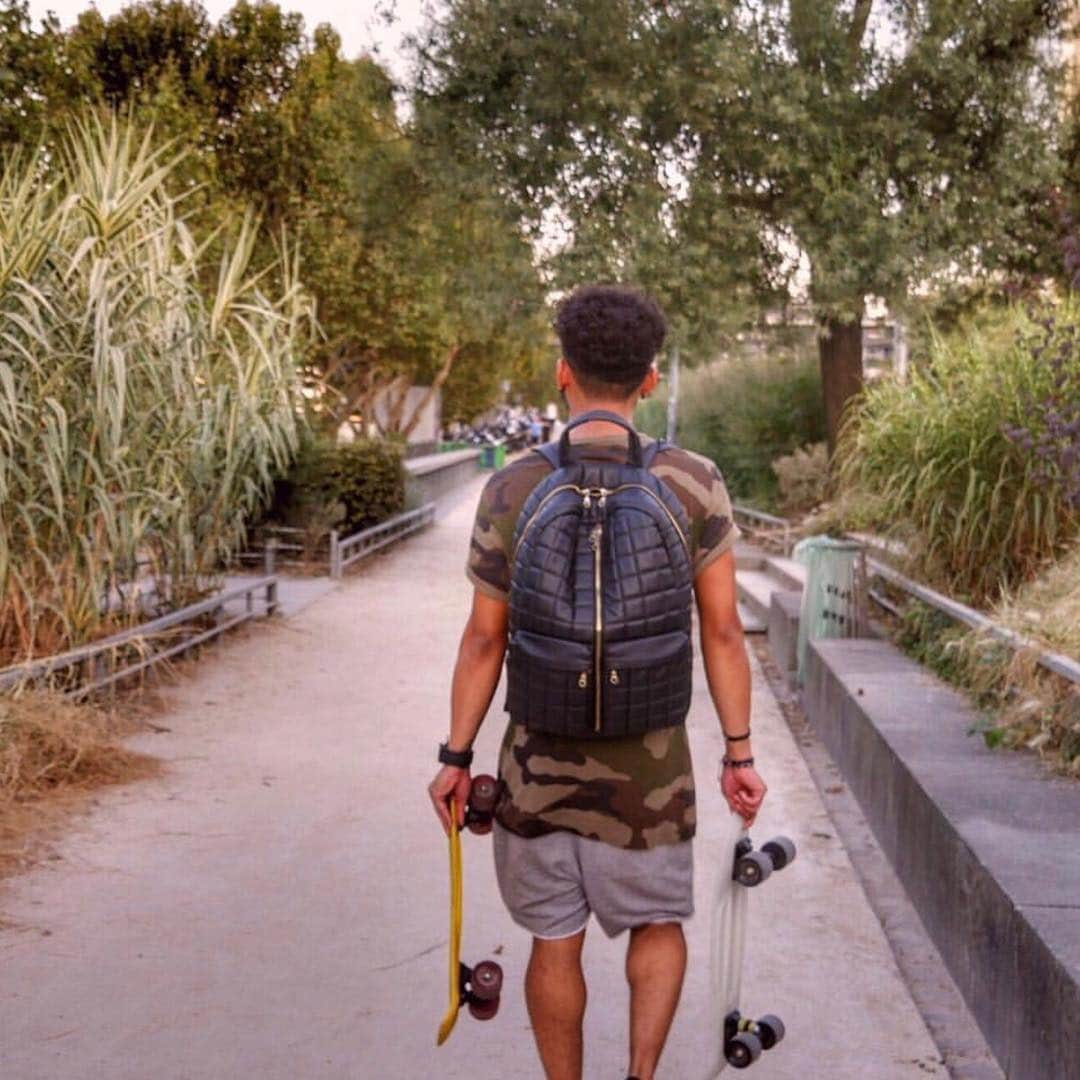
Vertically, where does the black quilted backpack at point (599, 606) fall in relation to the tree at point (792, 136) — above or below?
below

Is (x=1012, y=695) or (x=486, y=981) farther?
(x=1012, y=695)

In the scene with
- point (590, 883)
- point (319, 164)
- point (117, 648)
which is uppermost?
point (319, 164)

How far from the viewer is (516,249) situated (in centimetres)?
2266

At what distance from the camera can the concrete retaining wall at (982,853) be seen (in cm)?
426

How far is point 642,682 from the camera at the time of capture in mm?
3607

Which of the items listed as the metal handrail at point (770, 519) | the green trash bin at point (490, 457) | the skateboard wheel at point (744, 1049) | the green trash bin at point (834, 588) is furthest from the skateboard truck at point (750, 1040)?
the green trash bin at point (490, 457)

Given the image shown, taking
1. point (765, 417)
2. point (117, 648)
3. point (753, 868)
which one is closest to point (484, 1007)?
point (753, 868)

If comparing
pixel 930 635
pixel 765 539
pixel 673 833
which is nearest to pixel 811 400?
pixel 765 539

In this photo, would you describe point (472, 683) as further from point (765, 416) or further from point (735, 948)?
point (765, 416)

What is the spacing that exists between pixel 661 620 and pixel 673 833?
18.9 inches

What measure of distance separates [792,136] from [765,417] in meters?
5.94

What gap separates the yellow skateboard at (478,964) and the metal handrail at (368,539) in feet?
50.2

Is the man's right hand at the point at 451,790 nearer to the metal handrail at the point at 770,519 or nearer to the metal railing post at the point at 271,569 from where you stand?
the metal railing post at the point at 271,569

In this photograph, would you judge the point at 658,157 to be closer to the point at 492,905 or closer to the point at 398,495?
the point at 398,495
